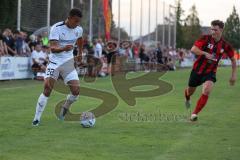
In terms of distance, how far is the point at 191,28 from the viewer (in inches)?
5022

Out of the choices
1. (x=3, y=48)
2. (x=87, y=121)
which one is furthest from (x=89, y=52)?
(x=87, y=121)

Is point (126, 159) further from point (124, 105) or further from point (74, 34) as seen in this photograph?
point (124, 105)

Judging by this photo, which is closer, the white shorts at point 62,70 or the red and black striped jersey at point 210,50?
the white shorts at point 62,70

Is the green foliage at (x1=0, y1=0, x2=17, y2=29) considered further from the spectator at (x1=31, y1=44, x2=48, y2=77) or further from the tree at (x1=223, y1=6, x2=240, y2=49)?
the tree at (x1=223, y1=6, x2=240, y2=49)

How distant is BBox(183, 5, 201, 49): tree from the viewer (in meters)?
119

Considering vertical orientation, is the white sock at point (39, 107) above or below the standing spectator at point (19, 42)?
below

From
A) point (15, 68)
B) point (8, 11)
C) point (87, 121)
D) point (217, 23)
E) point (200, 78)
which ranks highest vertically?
point (8, 11)

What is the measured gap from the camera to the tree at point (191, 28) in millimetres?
118562

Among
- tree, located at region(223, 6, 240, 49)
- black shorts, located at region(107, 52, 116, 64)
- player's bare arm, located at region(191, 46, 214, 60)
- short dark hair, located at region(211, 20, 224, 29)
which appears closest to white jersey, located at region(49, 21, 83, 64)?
player's bare arm, located at region(191, 46, 214, 60)

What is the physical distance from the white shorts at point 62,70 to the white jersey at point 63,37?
0.26 ft

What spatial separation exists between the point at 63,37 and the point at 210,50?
3.13 meters

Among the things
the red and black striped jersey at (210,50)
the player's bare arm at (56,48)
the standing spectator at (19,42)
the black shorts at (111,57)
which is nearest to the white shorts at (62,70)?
the player's bare arm at (56,48)

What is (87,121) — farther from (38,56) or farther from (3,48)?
(38,56)

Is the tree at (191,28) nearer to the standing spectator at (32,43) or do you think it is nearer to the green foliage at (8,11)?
the green foliage at (8,11)
